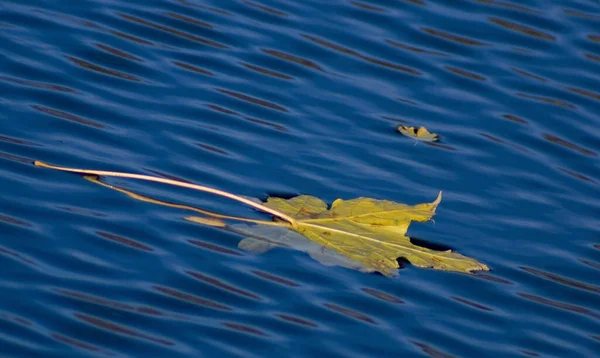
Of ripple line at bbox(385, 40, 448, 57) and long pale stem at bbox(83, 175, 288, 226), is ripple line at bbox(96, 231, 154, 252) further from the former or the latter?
ripple line at bbox(385, 40, 448, 57)

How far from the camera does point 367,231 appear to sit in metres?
3.44

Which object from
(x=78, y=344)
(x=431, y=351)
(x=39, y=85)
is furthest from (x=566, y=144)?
(x=78, y=344)

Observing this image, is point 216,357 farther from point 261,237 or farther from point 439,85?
point 439,85

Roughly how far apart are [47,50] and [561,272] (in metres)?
2.29

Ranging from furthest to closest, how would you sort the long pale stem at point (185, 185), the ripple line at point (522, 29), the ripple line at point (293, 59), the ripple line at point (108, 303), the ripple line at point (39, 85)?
the ripple line at point (522, 29) < the ripple line at point (293, 59) < the ripple line at point (39, 85) < the long pale stem at point (185, 185) < the ripple line at point (108, 303)

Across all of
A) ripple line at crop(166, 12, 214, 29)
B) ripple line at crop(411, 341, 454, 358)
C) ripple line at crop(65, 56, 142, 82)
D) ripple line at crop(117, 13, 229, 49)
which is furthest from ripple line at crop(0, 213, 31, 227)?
ripple line at crop(166, 12, 214, 29)

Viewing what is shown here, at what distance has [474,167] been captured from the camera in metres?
4.09

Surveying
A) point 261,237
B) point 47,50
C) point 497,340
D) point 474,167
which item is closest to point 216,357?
point 261,237

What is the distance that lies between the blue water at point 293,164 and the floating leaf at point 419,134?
41 millimetres

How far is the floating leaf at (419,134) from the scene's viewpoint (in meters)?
4.23

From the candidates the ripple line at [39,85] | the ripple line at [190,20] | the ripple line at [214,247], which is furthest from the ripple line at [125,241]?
the ripple line at [190,20]

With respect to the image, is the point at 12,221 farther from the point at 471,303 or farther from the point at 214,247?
the point at 471,303

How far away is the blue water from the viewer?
119 inches

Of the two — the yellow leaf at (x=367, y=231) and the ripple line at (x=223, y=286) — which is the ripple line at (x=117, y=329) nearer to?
the ripple line at (x=223, y=286)
